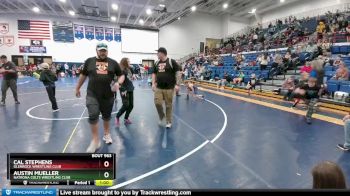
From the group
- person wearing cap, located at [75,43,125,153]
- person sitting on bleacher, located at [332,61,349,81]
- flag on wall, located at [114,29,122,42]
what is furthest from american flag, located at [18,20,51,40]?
person sitting on bleacher, located at [332,61,349,81]

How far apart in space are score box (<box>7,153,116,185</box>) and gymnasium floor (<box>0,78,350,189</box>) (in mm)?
1992

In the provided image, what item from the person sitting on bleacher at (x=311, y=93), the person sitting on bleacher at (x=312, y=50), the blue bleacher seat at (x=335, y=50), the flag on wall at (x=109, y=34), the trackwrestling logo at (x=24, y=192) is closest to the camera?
the trackwrestling logo at (x=24, y=192)

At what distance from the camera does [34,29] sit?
2720 centimetres

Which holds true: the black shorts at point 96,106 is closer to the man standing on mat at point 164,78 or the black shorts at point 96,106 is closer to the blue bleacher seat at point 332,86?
the man standing on mat at point 164,78

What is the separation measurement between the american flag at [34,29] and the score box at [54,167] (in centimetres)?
3071

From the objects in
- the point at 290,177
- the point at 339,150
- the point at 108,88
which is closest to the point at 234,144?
the point at 290,177

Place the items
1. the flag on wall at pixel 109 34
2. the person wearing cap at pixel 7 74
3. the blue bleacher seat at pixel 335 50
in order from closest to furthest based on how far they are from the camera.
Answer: the person wearing cap at pixel 7 74 < the blue bleacher seat at pixel 335 50 < the flag on wall at pixel 109 34

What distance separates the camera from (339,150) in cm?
442

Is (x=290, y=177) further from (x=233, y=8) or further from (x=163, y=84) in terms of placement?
(x=233, y=8)

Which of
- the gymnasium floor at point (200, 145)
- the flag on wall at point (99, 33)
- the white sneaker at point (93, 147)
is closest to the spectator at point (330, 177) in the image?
the gymnasium floor at point (200, 145)

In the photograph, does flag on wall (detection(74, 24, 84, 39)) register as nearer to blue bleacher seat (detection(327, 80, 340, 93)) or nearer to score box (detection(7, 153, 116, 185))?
blue bleacher seat (detection(327, 80, 340, 93))

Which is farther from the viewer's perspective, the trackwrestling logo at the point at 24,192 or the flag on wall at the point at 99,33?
the flag on wall at the point at 99,33

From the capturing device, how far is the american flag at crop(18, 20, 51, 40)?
26.7m

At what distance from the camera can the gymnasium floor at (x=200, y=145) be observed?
340cm
